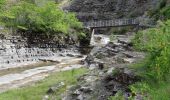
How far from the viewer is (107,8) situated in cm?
9931

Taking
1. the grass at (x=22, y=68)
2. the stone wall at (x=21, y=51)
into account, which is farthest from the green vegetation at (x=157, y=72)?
the stone wall at (x=21, y=51)

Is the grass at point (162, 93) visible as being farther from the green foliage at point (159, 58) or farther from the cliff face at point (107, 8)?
the cliff face at point (107, 8)

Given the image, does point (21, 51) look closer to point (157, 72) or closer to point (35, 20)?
point (35, 20)

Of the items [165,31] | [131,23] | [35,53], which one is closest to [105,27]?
[131,23]

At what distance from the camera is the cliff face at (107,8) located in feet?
299

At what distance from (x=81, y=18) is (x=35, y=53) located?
152ft

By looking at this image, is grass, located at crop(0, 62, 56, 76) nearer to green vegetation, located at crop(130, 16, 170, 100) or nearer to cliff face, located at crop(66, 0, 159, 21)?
green vegetation, located at crop(130, 16, 170, 100)

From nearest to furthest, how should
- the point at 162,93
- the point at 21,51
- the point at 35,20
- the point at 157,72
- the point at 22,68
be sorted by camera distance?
1. the point at 162,93
2. the point at 157,72
3. the point at 22,68
4. the point at 21,51
5. the point at 35,20

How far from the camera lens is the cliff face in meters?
91.2

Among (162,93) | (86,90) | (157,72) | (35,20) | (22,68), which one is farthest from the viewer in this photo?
(35,20)

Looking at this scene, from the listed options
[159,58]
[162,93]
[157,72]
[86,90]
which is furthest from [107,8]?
[162,93]

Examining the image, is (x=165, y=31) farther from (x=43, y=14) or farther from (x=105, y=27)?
(x=105, y=27)

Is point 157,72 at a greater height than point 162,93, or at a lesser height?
greater

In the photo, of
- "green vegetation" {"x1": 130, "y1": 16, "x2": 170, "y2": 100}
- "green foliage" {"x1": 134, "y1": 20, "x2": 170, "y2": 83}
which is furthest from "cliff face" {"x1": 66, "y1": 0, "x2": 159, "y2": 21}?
"green vegetation" {"x1": 130, "y1": 16, "x2": 170, "y2": 100}
